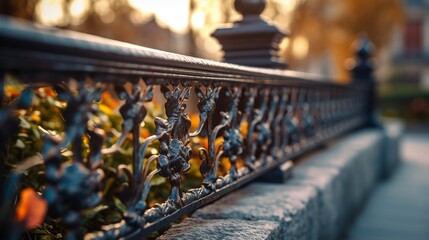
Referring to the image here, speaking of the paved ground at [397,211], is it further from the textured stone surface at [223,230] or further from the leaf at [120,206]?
the leaf at [120,206]

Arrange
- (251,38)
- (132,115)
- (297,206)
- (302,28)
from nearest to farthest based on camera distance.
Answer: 1. (132,115)
2. (297,206)
3. (251,38)
4. (302,28)

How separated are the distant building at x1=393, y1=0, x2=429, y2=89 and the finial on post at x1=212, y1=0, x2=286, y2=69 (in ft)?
153

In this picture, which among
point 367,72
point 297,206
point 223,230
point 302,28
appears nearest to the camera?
point 223,230

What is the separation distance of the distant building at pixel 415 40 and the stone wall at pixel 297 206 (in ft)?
149

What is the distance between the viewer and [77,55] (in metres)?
1.10

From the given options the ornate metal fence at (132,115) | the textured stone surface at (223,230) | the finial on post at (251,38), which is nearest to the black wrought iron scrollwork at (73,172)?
the ornate metal fence at (132,115)

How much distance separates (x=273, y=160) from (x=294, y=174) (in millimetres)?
552

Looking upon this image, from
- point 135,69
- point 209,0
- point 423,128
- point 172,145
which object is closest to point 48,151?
point 135,69

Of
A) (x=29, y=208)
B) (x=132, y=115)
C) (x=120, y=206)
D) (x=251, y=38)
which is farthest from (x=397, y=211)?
(x=29, y=208)

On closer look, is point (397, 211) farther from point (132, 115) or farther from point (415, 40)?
point (415, 40)

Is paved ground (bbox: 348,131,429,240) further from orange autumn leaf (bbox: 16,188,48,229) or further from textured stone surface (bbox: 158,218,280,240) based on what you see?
orange autumn leaf (bbox: 16,188,48,229)

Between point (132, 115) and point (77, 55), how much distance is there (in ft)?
1.05

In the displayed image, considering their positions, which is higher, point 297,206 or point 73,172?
point 73,172

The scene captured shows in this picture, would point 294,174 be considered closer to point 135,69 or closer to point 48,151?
point 135,69
